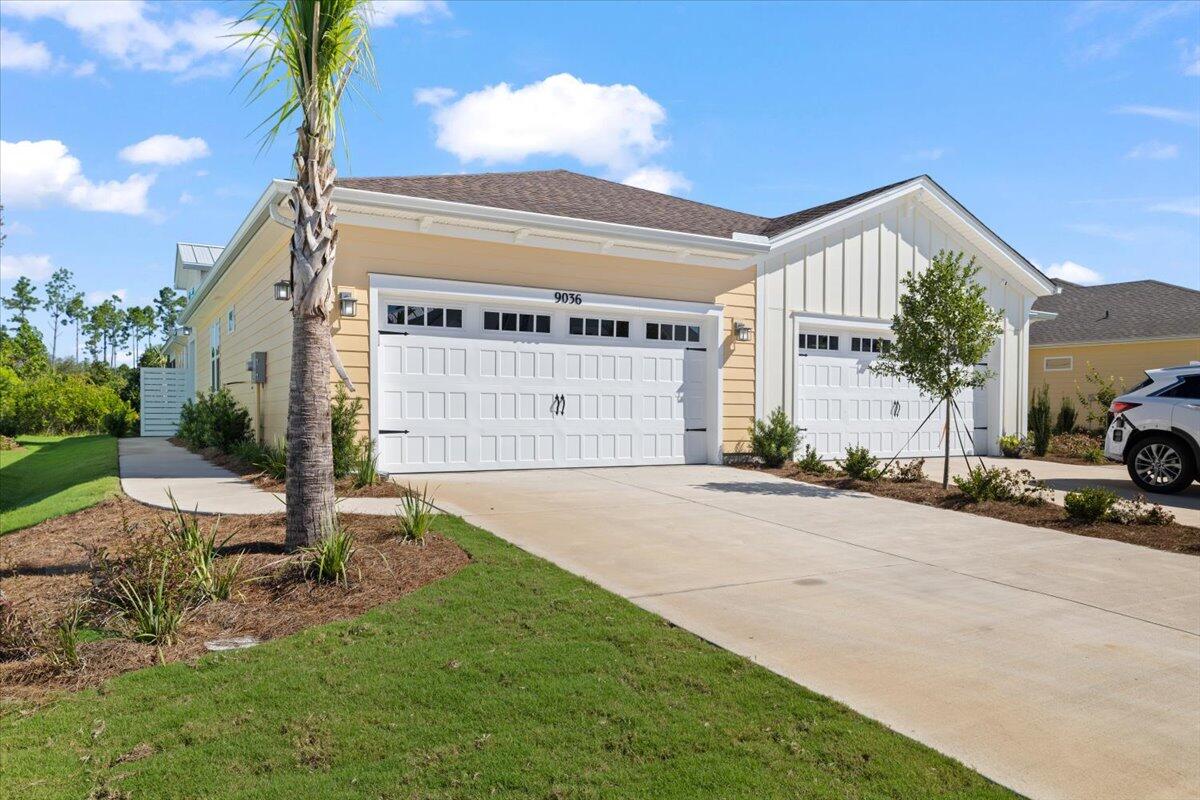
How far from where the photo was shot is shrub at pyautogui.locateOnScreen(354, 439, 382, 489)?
9.20 meters

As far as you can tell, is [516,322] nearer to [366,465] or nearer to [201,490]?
[366,465]

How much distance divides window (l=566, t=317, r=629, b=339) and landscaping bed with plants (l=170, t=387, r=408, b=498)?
3.41 metres

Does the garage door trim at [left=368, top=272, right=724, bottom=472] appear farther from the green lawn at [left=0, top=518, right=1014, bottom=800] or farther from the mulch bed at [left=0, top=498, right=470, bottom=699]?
the green lawn at [left=0, top=518, right=1014, bottom=800]

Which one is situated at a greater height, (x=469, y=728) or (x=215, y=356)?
(x=215, y=356)

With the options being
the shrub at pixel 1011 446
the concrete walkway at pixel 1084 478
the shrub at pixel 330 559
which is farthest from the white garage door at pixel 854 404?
the shrub at pixel 330 559

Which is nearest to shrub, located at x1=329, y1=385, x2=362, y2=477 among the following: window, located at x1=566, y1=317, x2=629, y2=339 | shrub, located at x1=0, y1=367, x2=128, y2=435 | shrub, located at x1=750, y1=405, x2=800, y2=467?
window, located at x1=566, y1=317, x2=629, y2=339

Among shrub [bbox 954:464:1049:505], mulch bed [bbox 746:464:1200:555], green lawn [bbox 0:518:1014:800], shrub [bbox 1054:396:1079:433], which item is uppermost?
shrub [bbox 1054:396:1079:433]

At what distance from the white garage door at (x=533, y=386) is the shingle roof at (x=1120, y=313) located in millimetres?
14146

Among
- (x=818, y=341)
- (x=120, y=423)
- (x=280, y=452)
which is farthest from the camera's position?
(x=120, y=423)

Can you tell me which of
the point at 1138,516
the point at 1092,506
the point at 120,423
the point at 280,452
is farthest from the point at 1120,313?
the point at 120,423

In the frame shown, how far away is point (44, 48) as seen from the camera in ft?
44.3

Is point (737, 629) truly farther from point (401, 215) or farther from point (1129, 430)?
point (1129, 430)

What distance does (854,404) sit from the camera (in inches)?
578

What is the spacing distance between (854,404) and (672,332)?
4221mm
